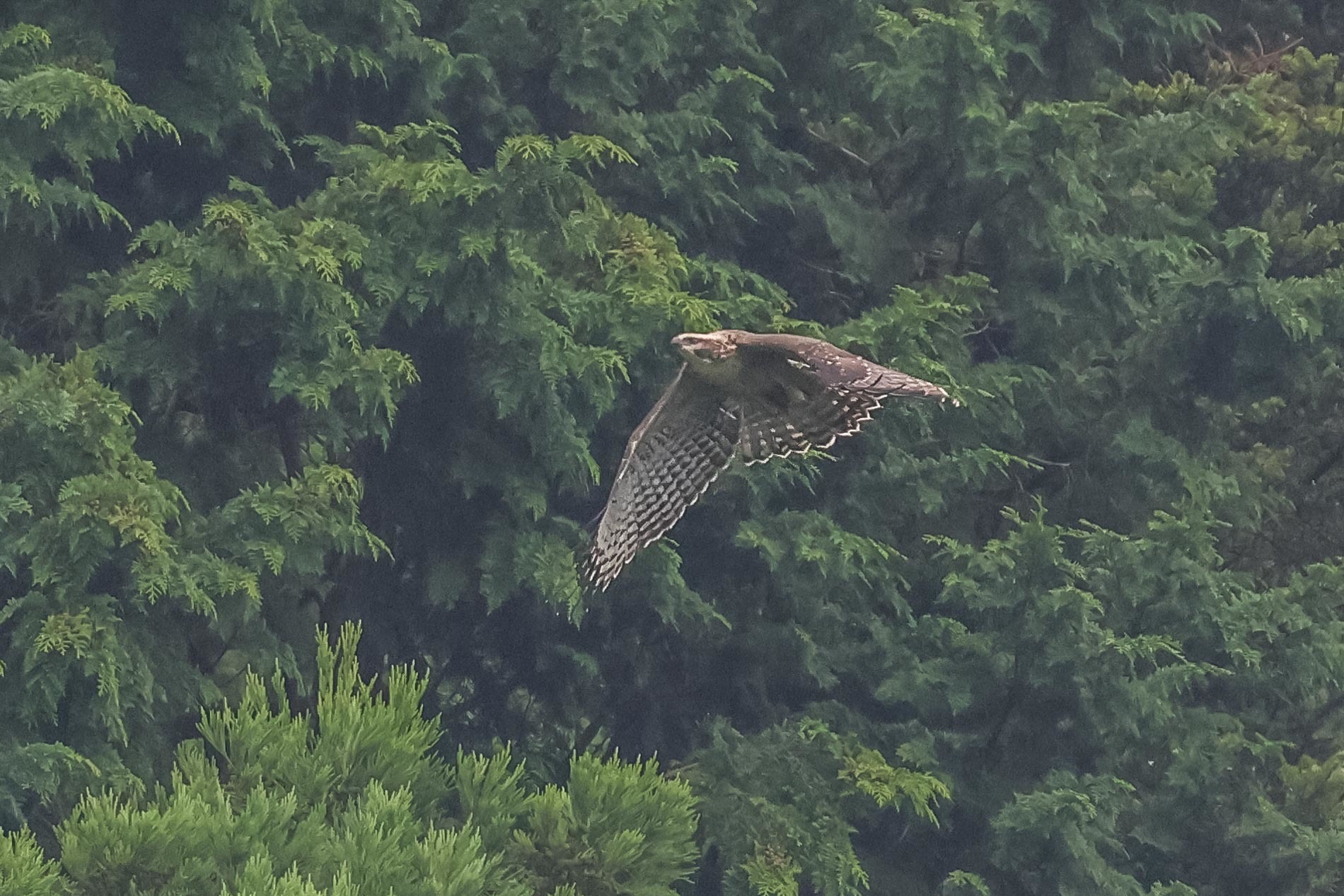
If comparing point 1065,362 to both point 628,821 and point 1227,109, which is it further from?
point 628,821

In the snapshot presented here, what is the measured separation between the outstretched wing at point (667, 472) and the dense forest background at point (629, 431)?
1090mm

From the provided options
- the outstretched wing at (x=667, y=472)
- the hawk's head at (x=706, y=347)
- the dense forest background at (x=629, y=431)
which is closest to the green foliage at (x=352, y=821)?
the dense forest background at (x=629, y=431)

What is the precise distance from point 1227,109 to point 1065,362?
1.82 metres

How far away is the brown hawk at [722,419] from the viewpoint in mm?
9891

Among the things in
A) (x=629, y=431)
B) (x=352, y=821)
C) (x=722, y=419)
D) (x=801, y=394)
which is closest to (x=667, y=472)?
(x=722, y=419)

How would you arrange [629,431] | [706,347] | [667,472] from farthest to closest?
[629,431] → [667,472] → [706,347]

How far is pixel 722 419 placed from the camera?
1045 cm

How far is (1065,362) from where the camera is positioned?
14.1 metres

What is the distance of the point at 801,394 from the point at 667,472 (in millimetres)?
692

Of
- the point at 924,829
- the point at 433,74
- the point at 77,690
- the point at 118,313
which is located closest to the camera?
the point at 77,690

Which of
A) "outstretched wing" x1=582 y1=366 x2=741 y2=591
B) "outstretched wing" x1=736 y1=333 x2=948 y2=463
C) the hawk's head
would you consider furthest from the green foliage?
the hawk's head

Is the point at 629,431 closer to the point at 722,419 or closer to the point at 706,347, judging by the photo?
the point at 722,419

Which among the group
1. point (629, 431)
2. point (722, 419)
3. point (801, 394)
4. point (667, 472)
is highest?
point (801, 394)

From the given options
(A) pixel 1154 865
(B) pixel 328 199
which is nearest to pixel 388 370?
(B) pixel 328 199
